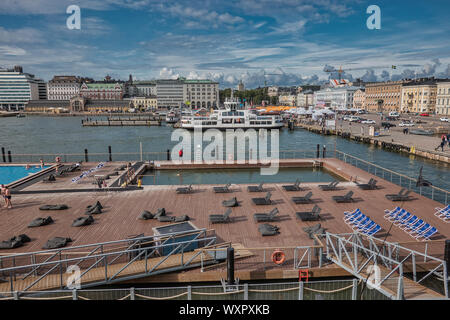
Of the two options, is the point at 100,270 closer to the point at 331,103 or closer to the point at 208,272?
the point at 208,272

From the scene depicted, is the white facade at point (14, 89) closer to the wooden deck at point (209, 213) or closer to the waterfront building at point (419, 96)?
the waterfront building at point (419, 96)

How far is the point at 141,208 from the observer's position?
1731cm

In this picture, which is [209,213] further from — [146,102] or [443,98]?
[146,102]

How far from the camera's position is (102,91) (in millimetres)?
189250

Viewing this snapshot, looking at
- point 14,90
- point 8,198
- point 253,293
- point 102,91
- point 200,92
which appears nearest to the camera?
point 253,293

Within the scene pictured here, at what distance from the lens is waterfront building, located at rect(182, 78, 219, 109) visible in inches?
7249

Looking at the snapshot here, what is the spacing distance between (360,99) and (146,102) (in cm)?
11151

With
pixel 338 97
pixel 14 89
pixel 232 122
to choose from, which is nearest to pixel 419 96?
pixel 338 97

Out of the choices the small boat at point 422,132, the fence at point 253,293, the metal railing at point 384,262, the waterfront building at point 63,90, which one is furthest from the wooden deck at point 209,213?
the waterfront building at point 63,90

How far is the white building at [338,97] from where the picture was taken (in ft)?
448

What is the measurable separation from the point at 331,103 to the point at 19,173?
Answer: 141 metres

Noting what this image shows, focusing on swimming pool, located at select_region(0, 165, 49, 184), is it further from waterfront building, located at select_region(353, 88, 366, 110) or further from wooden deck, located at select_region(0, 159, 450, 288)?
waterfront building, located at select_region(353, 88, 366, 110)

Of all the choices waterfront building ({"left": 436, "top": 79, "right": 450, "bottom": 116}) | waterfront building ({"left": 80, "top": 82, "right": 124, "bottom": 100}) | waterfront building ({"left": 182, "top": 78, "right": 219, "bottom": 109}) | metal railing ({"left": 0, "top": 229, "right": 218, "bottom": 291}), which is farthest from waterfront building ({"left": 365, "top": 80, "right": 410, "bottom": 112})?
waterfront building ({"left": 80, "top": 82, "right": 124, "bottom": 100})

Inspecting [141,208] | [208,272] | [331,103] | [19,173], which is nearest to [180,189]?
[141,208]
